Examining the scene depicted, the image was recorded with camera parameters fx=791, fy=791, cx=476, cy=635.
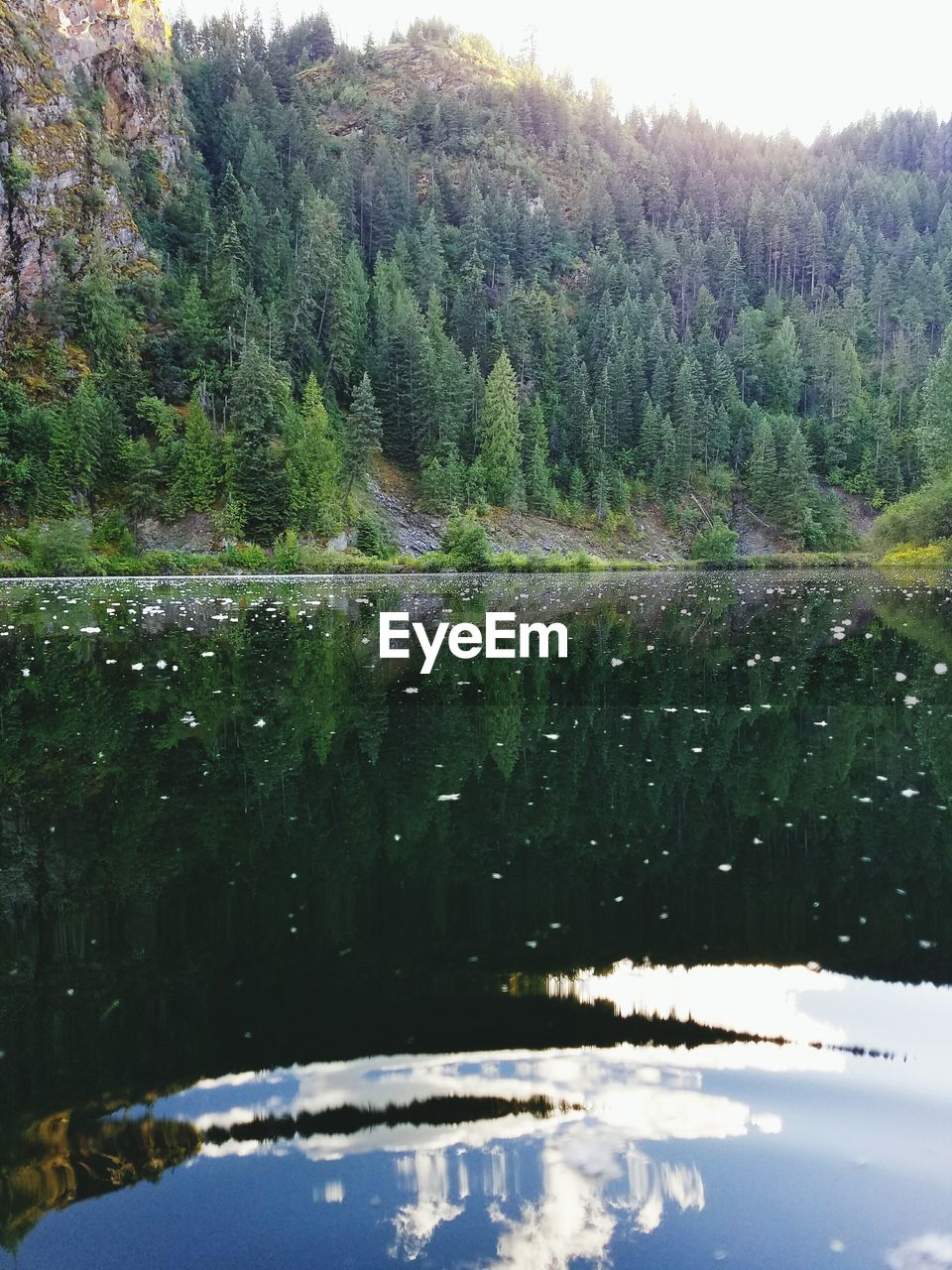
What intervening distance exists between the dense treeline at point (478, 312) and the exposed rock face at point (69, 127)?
2.58 meters

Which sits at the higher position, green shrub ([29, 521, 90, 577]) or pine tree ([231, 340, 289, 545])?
pine tree ([231, 340, 289, 545])

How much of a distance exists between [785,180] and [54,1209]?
627 ft

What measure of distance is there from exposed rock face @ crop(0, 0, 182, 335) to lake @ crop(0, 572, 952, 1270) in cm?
7590

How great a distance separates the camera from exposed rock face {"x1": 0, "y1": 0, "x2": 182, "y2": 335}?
226 feet

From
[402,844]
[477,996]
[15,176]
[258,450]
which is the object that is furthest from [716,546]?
[477,996]

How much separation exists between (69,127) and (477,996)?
9521 centimetres

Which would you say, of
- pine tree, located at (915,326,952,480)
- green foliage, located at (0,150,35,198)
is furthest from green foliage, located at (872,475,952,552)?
green foliage, located at (0,150,35,198)

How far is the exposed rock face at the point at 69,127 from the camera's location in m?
69.0

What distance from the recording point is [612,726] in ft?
29.7

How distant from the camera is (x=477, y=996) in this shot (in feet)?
12.2

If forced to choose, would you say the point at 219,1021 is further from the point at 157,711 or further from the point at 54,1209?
the point at 157,711

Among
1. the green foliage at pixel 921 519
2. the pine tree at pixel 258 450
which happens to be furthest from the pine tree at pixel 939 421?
the pine tree at pixel 258 450

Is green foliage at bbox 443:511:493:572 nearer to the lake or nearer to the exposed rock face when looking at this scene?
the exposed rock face

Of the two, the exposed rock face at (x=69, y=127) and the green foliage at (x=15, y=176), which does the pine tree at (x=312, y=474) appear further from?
the green foliage at (x=15, y=176)
